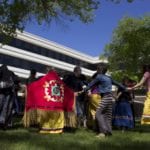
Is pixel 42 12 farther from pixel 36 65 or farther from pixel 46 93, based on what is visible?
pixel 36 65

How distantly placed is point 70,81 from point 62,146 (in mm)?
5619

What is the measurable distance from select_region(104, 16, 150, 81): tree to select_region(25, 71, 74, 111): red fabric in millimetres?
42243

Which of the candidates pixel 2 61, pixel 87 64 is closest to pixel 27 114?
pixel 2 61

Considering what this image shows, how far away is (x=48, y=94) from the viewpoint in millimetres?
12625

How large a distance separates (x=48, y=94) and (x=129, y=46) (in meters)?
45.7

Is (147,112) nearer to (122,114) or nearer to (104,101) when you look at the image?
(122,114)

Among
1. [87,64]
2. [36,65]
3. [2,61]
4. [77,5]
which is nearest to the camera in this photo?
[77,5]

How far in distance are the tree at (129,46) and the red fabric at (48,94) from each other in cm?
4224

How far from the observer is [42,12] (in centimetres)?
2412

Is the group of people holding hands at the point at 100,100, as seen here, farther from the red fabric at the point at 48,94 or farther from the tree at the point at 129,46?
the tree at the point at 129,46

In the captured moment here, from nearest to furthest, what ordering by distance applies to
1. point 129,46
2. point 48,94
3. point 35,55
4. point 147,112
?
point 48,94, point 147,112, point 129,46, point 35,55

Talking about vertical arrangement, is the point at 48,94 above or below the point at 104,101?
above

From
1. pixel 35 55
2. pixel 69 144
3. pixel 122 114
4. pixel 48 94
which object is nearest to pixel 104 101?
pixel 48 94

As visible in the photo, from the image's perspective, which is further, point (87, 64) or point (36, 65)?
point (87, 64)
